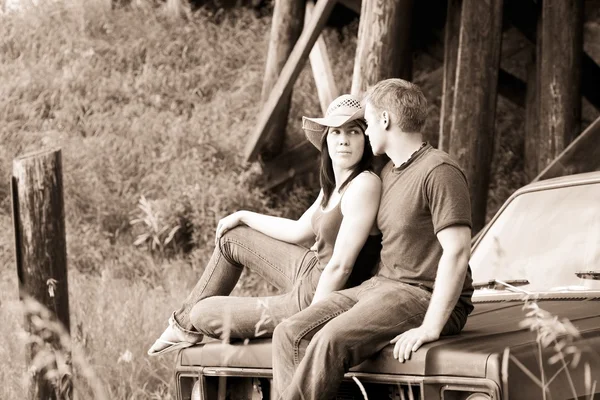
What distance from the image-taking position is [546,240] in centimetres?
388

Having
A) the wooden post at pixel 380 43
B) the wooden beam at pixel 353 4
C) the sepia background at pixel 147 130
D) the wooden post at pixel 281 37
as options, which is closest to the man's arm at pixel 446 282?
the sepia background at pixel 147 130

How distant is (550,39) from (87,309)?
3.41 meters

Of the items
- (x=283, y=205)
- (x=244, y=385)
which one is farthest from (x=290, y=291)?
(x=283, y=205)

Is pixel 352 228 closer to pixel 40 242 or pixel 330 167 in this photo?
pixel 330 167

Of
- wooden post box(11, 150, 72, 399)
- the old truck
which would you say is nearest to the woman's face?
the old truck

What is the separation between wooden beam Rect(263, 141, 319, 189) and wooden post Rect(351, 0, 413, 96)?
8.08ft

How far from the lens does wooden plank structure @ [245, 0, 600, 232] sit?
19.5 feet

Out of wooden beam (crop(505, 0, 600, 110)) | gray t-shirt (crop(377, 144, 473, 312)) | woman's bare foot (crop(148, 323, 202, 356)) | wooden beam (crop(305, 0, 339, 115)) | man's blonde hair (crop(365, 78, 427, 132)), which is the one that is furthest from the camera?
wooden beam (crop(305, 0, 339, 115))

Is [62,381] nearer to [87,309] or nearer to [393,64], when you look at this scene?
[87,309]

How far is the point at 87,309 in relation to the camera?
630 cm

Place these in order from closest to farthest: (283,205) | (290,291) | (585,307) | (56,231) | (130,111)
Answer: (585,307), (290,291), (56,231), (283,205), (130,111)

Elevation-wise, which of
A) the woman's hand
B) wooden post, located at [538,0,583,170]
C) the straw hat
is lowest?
the woman's hand

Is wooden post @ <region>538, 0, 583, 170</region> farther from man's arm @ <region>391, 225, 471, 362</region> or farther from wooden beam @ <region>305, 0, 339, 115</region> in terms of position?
man's arm @ <region>391, 225, 471, 362</region>

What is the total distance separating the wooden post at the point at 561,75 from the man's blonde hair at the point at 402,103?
3426 millimetres
